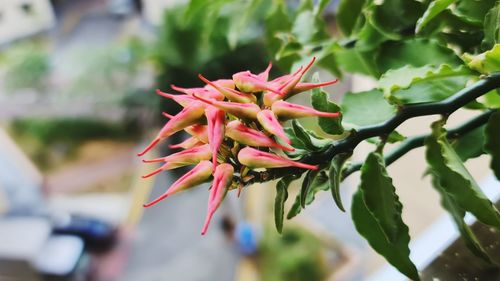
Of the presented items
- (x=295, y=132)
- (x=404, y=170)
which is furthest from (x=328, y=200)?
(x=295, y=132)

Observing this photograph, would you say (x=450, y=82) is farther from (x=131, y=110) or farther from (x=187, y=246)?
(x=131, y=110)

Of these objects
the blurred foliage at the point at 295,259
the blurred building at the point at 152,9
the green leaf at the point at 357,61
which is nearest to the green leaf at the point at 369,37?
the green leaf at the point at 357,61

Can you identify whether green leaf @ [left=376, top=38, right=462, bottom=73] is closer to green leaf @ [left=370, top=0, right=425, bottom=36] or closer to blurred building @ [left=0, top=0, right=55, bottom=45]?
green leaf @ [left=370, top=0, right=425, bottom=36]

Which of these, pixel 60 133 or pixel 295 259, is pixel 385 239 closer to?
pixel 295 259

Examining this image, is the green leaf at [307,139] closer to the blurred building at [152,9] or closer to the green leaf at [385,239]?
the green leaf at [385,239]

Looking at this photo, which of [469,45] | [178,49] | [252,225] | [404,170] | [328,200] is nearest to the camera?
[469,45]

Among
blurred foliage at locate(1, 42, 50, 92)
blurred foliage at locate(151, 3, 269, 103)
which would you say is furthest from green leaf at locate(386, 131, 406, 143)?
blurred foliage at locate(1, 42, 50, 92)
